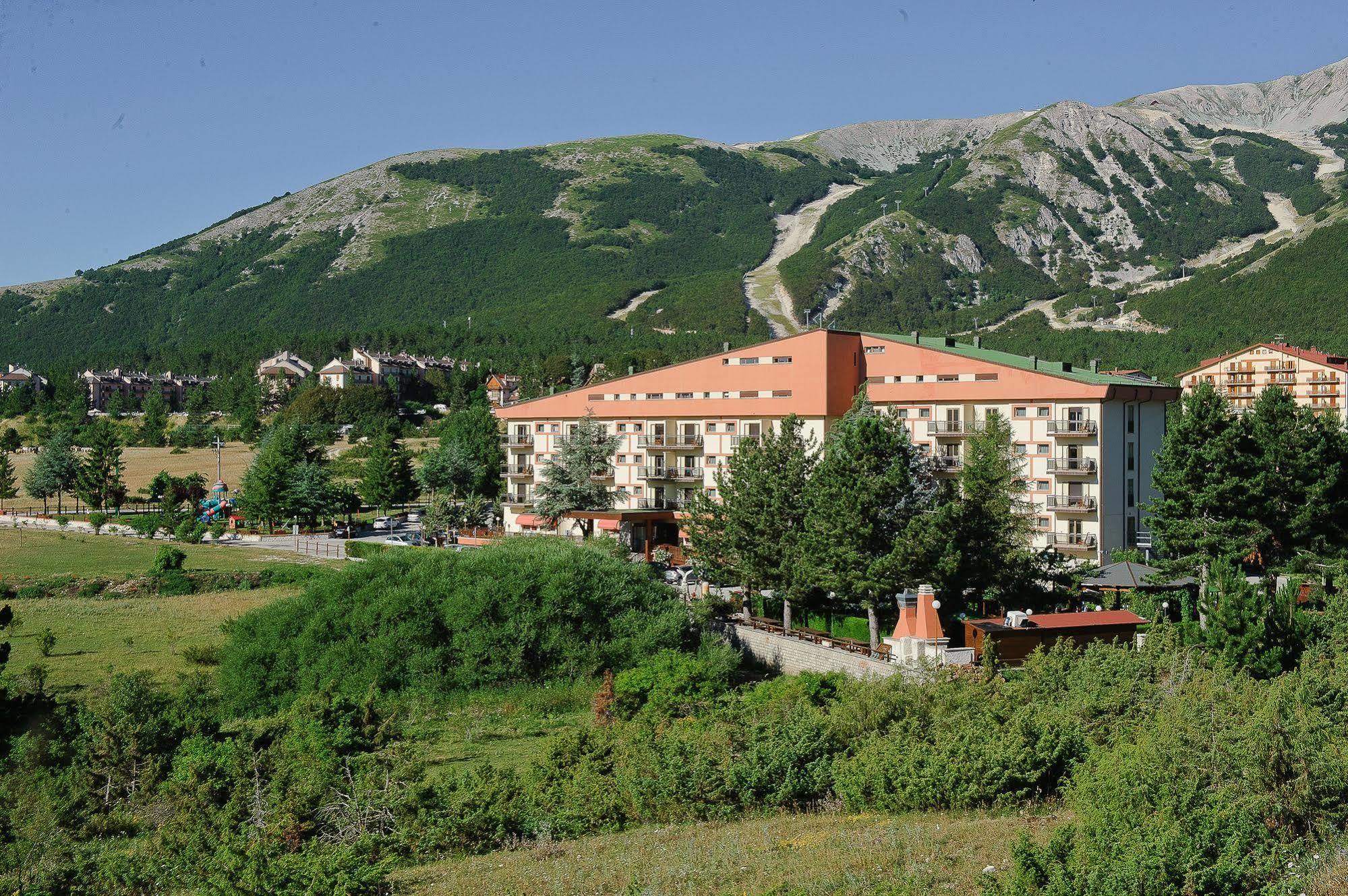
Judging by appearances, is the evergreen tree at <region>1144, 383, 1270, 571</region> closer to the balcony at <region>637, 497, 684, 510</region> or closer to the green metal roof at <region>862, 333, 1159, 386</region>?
the green metal roof at <region>862, 333, 1159, 386</region>

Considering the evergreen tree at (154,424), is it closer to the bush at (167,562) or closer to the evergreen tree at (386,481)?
the evergreen tree at (386,481)

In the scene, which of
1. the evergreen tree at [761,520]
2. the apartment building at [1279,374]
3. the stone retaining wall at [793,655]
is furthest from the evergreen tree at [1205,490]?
the apartment building at [1279,374]

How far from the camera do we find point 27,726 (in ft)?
77.9

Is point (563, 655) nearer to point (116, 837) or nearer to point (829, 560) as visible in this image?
point (829, 560)

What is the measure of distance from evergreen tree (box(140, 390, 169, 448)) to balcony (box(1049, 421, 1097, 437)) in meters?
90.3

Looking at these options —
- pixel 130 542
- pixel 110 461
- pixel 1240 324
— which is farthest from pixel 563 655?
pixel 1240 324

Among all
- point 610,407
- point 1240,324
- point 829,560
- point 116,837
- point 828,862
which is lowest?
point 116,837

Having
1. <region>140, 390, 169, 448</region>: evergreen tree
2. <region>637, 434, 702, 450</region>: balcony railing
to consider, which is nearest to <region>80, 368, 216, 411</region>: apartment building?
<region>140, 390, 169, 448</region>: evergreen tree

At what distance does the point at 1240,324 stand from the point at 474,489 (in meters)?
89.0

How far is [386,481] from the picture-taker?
255ft

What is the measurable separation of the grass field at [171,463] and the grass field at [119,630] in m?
43.1

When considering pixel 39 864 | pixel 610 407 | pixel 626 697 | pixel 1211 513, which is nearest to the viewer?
pixel 39 864

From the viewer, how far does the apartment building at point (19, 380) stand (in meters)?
Answer: 158

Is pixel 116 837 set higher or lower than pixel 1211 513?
lower
